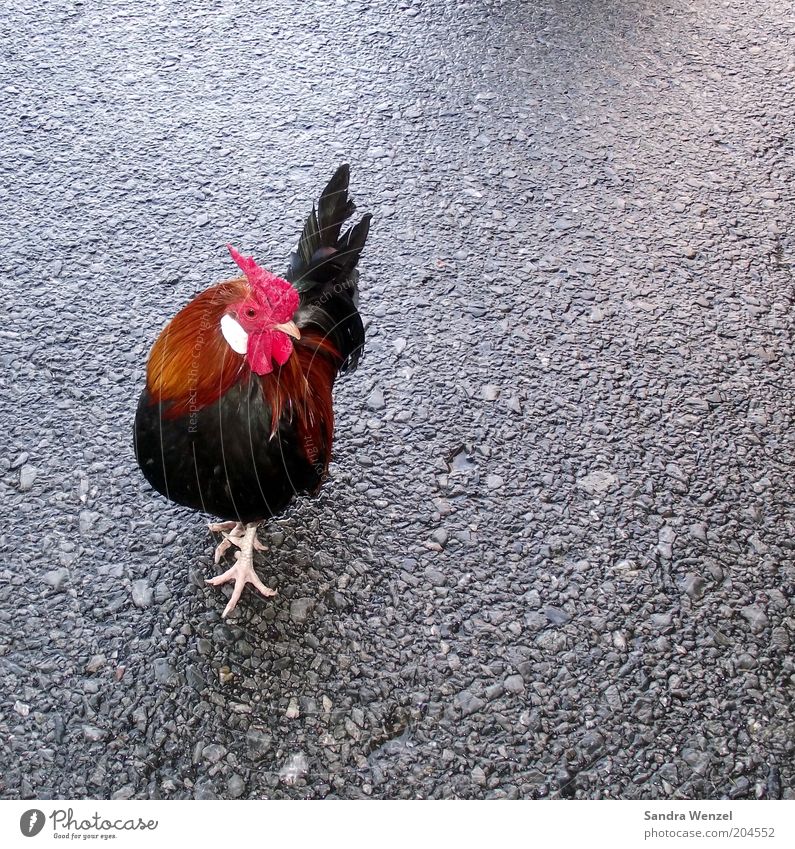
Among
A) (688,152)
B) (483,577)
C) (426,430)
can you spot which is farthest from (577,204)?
(483,577)

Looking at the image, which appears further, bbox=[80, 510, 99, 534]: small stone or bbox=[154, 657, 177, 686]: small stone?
bbox=[80, 510, 99, 534]: small stone

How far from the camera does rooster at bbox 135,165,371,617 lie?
2.31 metres

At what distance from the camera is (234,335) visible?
231 cm

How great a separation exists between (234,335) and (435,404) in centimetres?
111

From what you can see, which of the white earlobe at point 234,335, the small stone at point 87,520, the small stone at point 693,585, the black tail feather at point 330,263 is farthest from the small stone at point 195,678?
the small stone at point 693,585

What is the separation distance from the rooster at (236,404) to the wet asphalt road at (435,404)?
0.44 meters

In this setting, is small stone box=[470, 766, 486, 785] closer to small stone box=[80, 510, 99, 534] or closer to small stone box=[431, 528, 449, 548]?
small stone box=[431, 528, 449, 548]

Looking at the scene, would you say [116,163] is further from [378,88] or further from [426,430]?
[426,430]

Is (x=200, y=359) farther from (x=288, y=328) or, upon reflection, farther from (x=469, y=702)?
(x=469, y=702)

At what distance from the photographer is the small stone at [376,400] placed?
3.24 m

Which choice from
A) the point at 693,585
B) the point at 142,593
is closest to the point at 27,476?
the point at 142,593

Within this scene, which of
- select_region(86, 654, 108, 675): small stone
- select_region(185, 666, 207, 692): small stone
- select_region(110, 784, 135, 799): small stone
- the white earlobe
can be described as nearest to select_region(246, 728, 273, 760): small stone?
select_region(185, 666, 207, 692): small stone

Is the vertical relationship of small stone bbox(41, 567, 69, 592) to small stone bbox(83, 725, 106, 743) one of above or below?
above

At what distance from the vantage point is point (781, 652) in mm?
2703
